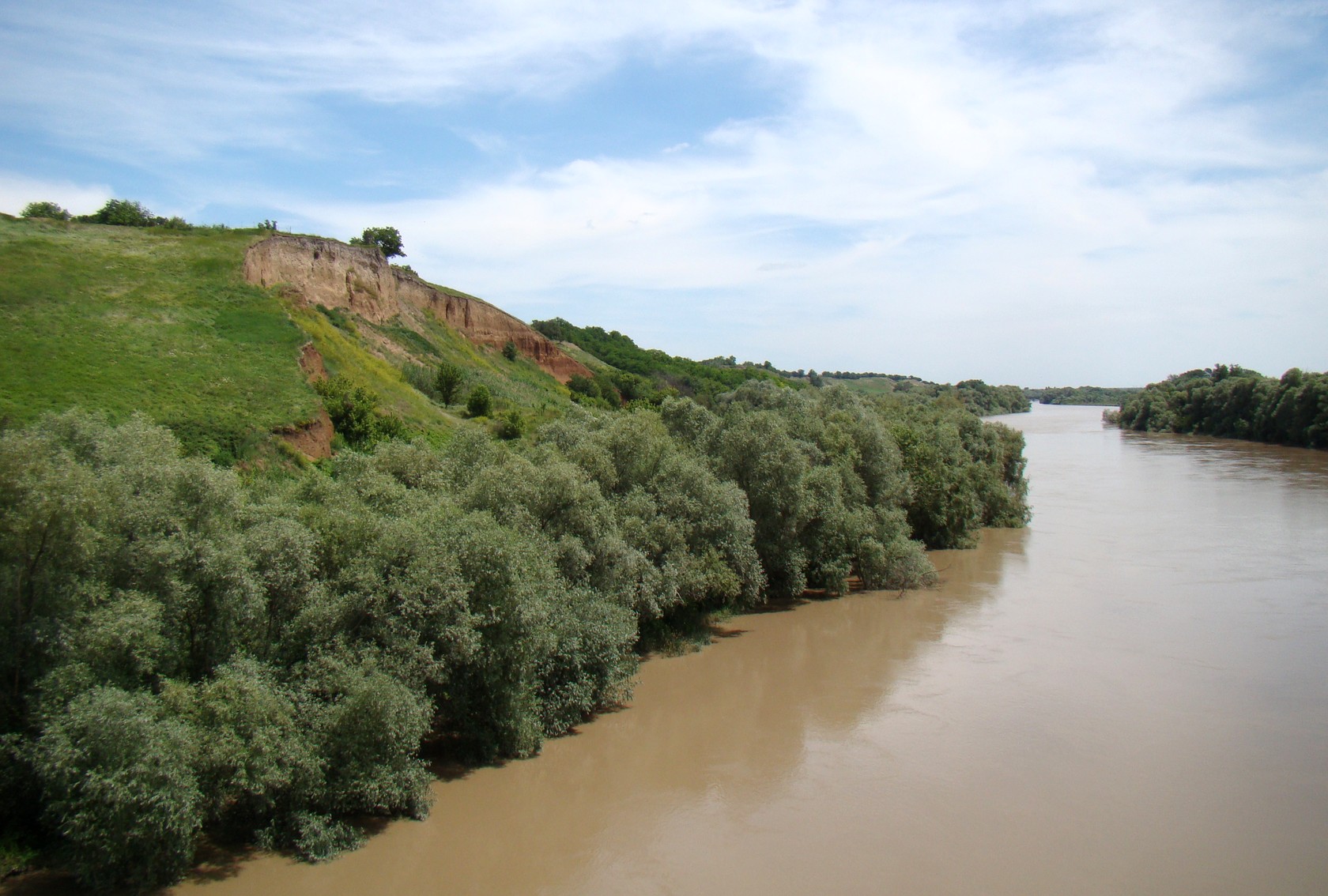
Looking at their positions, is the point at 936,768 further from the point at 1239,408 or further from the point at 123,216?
the point at 1239,408

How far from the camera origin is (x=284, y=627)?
45.1 ft

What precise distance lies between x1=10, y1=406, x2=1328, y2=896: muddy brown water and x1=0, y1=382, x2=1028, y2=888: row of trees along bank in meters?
1.09

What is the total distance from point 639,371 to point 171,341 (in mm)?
62185

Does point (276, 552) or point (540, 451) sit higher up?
point (540, 451)

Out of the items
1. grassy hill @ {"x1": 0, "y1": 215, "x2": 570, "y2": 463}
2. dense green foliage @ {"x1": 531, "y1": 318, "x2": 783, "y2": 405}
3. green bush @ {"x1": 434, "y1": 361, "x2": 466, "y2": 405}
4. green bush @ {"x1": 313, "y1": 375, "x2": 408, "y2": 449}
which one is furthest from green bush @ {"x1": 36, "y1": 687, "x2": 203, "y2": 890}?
dense green foliage @ {"x1": 531, "y1": 318, "x2": 783, "y2": 405}

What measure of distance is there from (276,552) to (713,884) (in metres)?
8.67

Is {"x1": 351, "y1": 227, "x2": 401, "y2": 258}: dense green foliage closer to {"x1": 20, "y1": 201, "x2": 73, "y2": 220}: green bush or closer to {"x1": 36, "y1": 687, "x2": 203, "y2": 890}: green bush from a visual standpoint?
{"x1": 20, "y1": 201, "x2": 73, "y2": 220}: green bush

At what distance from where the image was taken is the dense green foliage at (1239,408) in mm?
66375

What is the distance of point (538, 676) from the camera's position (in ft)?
54.2

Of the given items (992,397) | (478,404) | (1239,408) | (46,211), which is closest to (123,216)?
(46,211)

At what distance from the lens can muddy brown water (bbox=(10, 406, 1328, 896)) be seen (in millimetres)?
12555

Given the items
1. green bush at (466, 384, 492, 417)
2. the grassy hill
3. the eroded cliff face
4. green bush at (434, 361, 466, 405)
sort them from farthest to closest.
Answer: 1. green bush at (434, 361, 466, 405)
2. the eroded cliff face
3. green bush at (466, 384, 492, 417)
4. the grassy hill

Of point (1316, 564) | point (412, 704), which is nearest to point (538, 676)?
point (412, 704)

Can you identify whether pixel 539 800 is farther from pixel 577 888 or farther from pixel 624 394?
pixel 624 394
